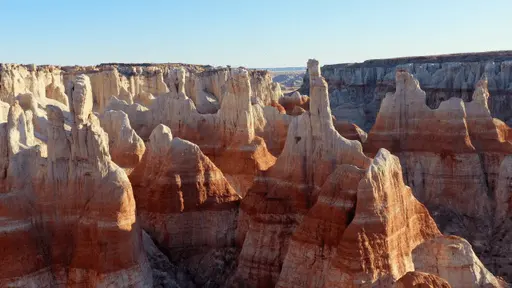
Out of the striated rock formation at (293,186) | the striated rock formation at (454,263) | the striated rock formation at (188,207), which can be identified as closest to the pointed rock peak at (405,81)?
the striated rock formation at (293,186)

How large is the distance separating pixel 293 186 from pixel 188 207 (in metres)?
4.24

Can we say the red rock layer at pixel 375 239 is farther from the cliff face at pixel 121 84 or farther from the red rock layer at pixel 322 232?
the cliff face at pixel 121 84

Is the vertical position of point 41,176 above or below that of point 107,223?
above

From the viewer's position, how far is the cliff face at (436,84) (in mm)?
55750

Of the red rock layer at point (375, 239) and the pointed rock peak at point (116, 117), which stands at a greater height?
the pointed rock peak at point (116, 117)

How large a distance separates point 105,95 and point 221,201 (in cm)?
3680

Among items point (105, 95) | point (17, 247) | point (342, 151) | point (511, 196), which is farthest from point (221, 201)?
point (105, 95)

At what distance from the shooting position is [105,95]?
5212cm

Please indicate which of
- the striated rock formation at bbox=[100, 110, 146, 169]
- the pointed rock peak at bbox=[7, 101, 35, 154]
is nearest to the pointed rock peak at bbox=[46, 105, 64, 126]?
the pointed rock peak at bbox=[7, 101, 35, 154]

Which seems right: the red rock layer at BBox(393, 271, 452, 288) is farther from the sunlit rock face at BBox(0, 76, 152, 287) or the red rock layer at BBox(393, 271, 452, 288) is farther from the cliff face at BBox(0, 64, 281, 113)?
the cliff face at BBox(0, 64, 281, 113)

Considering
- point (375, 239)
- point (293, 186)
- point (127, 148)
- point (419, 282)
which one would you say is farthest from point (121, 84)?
point (419, 282)

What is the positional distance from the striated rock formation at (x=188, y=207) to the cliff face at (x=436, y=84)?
1494 inches

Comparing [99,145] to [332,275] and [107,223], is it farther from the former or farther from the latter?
[332,275]

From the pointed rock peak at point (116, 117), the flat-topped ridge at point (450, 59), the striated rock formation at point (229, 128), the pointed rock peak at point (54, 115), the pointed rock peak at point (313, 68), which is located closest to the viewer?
the pointed rock peak at point (54, 115)
